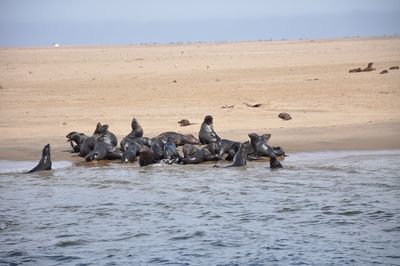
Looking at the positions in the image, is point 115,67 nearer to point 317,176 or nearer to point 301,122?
point 301,122

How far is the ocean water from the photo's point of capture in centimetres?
688

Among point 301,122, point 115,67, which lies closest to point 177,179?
point 301,122

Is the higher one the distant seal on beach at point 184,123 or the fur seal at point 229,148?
the distant seal on beach at point 184,123

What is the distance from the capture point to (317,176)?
409 inches

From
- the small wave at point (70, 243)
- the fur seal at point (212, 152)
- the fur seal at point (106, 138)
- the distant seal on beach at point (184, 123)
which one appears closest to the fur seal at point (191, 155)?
the fur seal at point (212, 152)

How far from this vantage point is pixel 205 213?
333 inches

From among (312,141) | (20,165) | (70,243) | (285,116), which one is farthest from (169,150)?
(70,243)

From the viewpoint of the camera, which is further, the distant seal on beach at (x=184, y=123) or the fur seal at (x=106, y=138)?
the distant seal on beach at (x=184, y=123)

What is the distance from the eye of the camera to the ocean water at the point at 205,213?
22.6ft

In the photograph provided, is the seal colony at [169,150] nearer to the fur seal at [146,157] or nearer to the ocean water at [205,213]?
the fur seal at [146,157]

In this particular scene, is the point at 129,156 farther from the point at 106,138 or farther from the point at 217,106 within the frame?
the point at 217,106

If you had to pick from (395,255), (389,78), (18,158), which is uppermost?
(389,78)

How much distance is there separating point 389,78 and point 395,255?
14630 mm

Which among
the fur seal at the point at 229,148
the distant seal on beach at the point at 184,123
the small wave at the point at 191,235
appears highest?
the distant seal on beach at the point at 184,123
